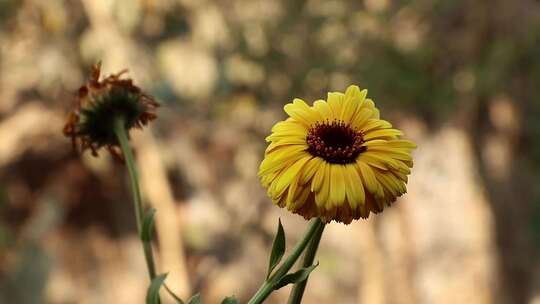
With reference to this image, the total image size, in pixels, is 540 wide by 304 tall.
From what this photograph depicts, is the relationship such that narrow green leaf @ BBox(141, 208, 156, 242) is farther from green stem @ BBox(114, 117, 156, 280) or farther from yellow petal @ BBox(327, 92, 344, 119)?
yellow petal @ BBox(327, 92, 344, 119)

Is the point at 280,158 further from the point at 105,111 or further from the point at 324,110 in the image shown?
the point at 105,111

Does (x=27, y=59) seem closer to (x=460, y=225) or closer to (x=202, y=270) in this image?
(x=202, y=270)

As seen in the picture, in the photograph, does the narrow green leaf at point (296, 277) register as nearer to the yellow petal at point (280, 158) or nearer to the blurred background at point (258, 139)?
the yellow petal at point (280, 158)

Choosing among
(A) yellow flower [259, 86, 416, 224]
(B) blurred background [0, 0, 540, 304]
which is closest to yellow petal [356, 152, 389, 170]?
(A) yellow flower [259, 86, 416, 224]

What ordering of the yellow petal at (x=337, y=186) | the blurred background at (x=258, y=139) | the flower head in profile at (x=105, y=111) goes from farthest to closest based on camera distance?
the blurred background at (x=258, y=139)
the flower head in profile at (x=105, y=111)
the yellow petal at (x=337, y=186)

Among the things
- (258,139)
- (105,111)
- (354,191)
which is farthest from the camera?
(258,139)

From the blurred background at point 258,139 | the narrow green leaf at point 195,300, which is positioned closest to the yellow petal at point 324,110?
the narrow green leaf at point 195,300

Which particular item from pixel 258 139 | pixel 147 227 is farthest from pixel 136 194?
pixel 258 139

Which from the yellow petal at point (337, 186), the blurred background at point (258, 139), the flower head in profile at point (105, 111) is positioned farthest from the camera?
the blurred background at point (258, 139)
